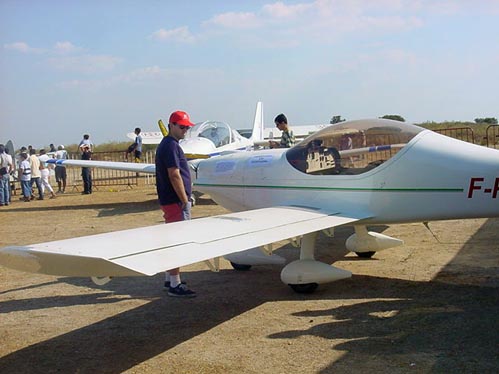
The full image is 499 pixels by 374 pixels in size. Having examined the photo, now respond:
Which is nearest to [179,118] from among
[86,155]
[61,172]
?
[86,155]

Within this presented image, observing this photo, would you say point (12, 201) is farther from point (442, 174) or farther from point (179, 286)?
point (442, 174)

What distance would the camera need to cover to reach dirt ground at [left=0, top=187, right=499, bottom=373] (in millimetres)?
4250

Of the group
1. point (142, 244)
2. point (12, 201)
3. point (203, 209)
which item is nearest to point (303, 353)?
point (142, 244)

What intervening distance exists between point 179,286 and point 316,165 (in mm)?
2086

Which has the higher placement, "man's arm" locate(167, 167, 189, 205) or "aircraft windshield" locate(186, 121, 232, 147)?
"aircraft windshield" locate(186, 121, 232, 147)

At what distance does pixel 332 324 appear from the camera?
5035 mm

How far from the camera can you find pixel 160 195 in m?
6.28

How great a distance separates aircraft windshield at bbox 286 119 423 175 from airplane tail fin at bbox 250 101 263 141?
16.3 meters

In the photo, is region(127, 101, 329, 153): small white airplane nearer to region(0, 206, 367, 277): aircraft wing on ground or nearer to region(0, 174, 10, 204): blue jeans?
region(0, 174, 10, 204): blue jeans

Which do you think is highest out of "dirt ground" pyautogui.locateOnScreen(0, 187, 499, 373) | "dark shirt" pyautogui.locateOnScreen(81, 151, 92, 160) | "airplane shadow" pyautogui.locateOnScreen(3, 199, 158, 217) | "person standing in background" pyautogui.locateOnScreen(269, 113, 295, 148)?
"person standing in background" pyautogui.locateOnScreen(269, 113, 295, 148)

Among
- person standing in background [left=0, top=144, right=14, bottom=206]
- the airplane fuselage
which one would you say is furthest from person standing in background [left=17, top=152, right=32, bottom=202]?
the airplane fuselage

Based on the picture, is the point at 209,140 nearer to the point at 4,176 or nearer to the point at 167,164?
the point at 4,176

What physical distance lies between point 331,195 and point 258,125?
18.8 metres

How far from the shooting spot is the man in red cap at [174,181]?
242 inches
